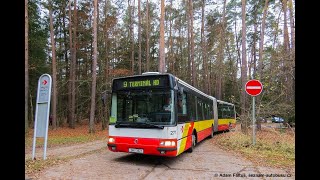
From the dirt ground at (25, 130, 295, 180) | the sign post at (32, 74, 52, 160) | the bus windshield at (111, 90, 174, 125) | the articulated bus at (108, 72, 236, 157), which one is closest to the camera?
the dirt ground at (25, 130, 295, 180)

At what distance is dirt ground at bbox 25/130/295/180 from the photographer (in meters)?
6.80

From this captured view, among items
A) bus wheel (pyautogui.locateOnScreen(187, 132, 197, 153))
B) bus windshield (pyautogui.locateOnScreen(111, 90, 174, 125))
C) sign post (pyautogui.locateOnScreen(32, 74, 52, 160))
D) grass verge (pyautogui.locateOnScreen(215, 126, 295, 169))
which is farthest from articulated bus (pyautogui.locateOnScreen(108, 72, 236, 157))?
grass verge (pyautogui.locateOnScreen(215, 126, 295, 169))

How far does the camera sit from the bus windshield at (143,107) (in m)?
7.99

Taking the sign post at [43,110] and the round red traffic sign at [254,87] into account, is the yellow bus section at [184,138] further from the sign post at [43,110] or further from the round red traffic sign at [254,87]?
the sign post at [43,110]

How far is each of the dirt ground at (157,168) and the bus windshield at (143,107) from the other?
1413mm

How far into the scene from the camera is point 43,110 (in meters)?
8.26

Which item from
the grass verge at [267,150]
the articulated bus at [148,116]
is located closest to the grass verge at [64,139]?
the articulated bus at [148,116]

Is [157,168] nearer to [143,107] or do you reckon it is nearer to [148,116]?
[148,116]

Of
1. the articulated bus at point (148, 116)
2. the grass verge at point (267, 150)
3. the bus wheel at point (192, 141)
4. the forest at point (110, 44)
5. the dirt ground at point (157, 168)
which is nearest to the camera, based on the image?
the dirt ground at point (157, 168)

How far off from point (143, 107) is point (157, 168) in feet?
6.39

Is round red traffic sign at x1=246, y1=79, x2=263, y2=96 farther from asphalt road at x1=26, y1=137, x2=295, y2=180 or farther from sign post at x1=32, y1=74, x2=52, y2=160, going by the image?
sign post at x1=32, y1=74, x2=52, y2=160

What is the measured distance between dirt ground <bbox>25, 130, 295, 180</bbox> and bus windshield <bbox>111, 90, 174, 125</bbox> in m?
1.41

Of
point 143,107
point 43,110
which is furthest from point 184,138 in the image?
point 43,110
